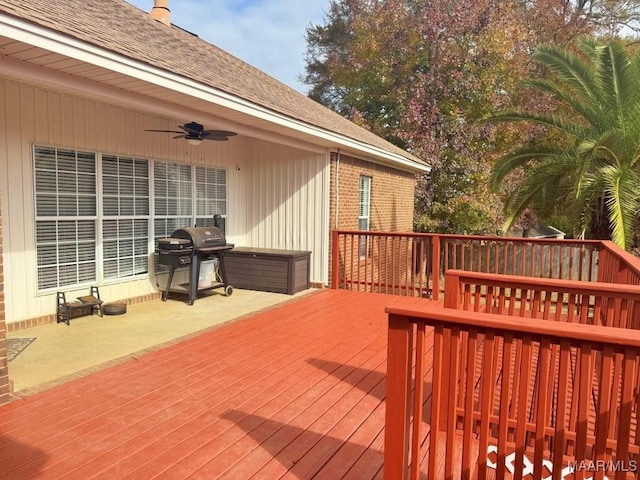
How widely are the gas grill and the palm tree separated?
5161mm

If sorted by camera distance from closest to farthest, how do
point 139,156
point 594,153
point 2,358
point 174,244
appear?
point 2,358 → point 174,244 → point 139,156 → point 594,153

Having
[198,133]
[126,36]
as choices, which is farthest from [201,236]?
[126,36]

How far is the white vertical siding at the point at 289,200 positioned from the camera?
777cm

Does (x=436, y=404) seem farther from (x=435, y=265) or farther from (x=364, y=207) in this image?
(x=364, y=207)

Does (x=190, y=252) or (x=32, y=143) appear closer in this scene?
(x=32, y=143)

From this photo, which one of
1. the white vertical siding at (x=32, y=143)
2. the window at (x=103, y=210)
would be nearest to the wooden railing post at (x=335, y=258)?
the window at (x=103, y=210)

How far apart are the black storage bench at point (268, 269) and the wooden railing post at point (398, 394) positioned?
17.2 feet

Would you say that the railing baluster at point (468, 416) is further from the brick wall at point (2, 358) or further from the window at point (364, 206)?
the window at point (364, 206)

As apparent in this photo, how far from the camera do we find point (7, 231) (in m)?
4.76

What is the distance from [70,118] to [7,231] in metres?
1.49

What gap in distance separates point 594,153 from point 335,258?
4.10 m

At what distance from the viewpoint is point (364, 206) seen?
9.19 m

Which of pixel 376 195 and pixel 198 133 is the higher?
pixel 198 133

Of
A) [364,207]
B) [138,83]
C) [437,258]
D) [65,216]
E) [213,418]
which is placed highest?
[138,83]
